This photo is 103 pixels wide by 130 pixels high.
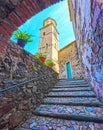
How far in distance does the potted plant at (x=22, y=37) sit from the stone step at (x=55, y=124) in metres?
2.10

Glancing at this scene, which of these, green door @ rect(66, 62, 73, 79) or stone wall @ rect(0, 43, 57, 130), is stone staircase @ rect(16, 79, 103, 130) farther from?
green door @ rect(66, 62, 73, 79)

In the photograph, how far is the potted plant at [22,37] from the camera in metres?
3.36

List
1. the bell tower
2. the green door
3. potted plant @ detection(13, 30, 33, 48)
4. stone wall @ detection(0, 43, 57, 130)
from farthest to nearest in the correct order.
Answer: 1. the bell tower
2. the green door
3. potted plant @ detection(13, 30, 33, 48)
4. stone wall @ detection(0, 43, 57, 130)

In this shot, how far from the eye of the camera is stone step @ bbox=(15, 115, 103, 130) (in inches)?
75.8

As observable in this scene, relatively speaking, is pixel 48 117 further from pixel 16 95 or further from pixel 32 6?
pixel 32 6

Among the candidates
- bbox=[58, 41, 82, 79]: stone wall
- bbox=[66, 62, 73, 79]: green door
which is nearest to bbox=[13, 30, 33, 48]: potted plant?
bbox=[58, 41, 82, 79]: stone wall

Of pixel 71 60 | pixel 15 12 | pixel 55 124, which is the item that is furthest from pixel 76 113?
pixel 71 60

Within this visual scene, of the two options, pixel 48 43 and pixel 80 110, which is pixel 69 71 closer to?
pixel 48 43

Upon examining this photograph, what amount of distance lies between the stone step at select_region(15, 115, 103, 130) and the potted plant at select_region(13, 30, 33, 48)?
2.10 metres

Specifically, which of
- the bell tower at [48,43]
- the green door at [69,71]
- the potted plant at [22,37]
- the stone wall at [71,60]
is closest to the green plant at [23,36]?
the potted plant at [22,37]

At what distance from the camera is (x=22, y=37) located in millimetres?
3377

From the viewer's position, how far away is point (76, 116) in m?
2.20

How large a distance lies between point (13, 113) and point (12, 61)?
3.28ft

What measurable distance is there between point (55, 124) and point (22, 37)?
2.50 m
